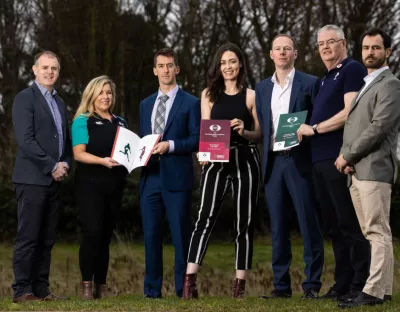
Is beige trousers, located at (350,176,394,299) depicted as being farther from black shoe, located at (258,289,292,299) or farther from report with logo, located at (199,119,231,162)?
report with logo, located at (199,119,231,162)

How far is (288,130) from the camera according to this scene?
8.30 meters

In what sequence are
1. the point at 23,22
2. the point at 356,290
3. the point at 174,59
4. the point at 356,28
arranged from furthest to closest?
the point at 23,22
the point at 356,28
the point at 174,59
the point at 356,290

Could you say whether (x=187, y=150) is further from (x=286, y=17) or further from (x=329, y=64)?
(x=286, y=17)

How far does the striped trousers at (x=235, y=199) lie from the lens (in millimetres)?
8469

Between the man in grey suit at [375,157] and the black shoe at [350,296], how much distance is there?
16 cm

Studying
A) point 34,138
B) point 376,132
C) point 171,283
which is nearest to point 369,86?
point 376,132

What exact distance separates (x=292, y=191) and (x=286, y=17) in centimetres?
1141

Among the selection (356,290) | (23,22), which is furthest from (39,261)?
(23,22)

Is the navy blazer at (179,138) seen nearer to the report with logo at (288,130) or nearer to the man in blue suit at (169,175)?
the man in blue suit at (169,175)

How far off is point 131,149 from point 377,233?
2.65 metres

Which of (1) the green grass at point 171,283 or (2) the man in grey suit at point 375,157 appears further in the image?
(1) the green grass at point 171,283

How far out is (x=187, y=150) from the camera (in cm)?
895

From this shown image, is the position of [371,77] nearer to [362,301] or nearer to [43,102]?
[362,301]

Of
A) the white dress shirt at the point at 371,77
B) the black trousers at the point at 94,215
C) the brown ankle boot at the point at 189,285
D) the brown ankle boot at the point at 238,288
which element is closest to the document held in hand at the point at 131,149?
the black trousers at the point at 94,215
